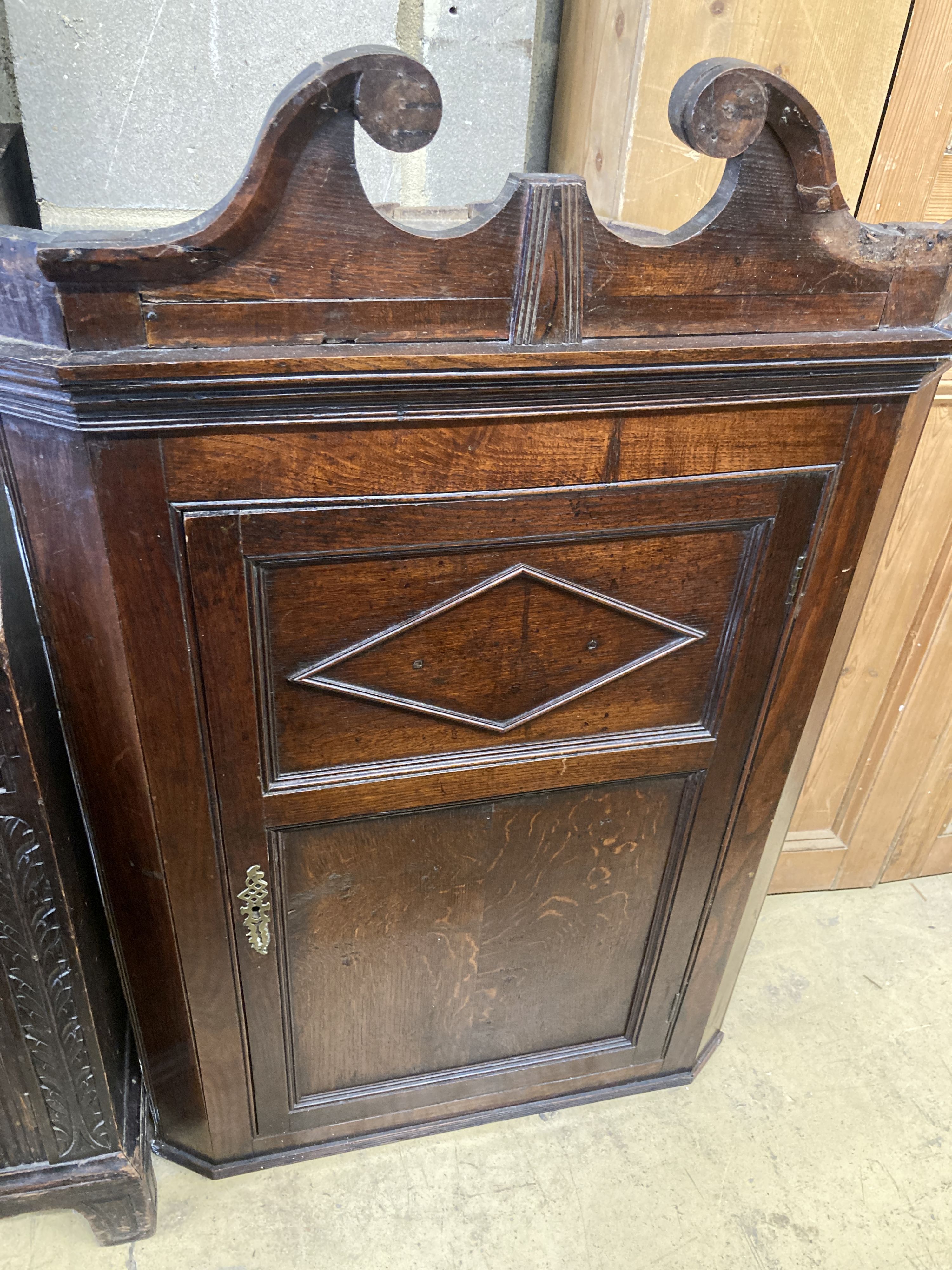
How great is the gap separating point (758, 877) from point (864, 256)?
35.4 inches

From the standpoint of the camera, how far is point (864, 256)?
891mm

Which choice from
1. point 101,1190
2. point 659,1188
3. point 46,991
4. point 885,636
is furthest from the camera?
point 885,636

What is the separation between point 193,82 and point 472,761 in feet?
2.98

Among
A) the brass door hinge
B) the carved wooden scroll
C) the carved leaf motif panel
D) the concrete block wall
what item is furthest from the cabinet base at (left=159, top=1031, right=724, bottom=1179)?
the concrete block wall

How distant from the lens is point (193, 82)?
1102 mm

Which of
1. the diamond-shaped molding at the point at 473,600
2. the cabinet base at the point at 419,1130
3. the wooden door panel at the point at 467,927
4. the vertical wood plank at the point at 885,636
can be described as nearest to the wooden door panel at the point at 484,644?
the diamond-shaped molding at the point at 473,600

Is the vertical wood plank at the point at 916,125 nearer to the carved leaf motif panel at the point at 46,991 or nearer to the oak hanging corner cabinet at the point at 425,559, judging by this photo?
the oak hanging corner cabinet at the point at 425,559

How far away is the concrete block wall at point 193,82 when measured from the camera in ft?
3.48

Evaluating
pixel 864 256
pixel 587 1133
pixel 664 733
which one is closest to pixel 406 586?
pixel 664 733

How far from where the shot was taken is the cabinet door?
3.11ft

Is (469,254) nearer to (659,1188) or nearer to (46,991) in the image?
(46,991)

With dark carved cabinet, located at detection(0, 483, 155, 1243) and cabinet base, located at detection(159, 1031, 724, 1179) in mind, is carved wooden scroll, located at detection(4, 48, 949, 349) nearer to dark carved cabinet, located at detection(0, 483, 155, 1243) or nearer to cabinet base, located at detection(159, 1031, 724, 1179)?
dark carved cabinet, located at detection(0, 483, 155, 1243)

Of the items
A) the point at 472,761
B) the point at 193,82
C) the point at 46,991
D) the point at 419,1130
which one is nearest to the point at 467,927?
the point at 472,761

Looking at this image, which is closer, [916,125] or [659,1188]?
[916,125]
